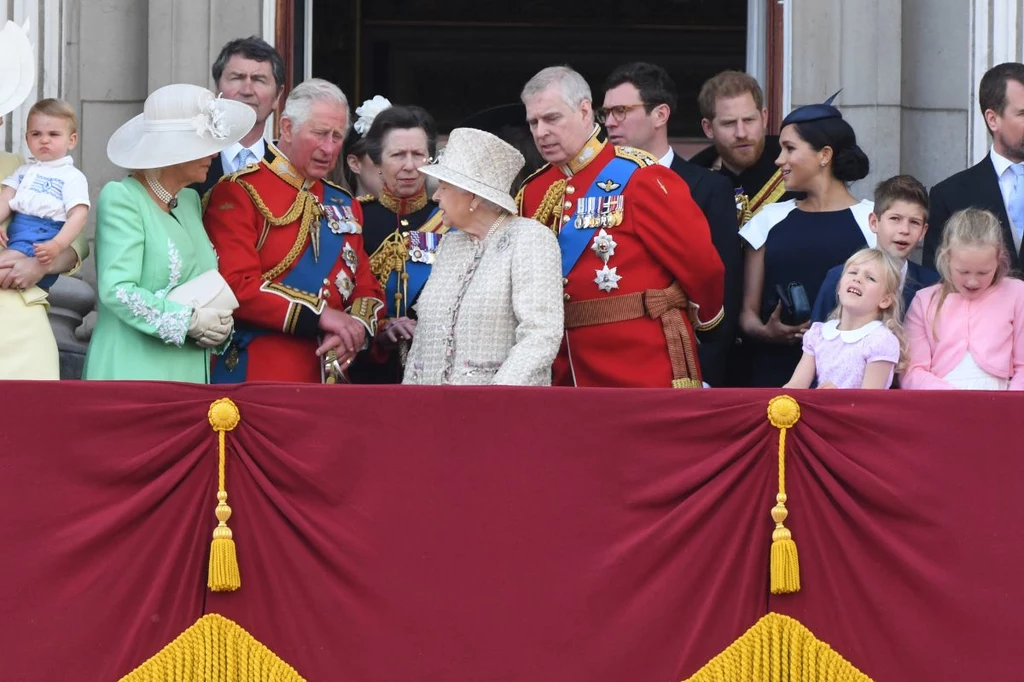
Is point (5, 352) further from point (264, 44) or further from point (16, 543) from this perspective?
point (264, 44)

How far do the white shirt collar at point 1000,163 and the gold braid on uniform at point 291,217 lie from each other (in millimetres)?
2395

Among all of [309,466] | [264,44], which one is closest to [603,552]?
[309,466]

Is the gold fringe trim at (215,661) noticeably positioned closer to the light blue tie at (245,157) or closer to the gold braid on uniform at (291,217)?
the gold braid on uniform at (291,217)

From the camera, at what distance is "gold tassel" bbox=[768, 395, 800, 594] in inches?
214

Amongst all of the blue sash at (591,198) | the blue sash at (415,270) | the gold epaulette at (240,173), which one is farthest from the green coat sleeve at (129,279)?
the blue sash at (591,198)

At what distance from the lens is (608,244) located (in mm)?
6410

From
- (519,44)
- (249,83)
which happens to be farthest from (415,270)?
(519,44)

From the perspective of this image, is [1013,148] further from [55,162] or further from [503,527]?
[55,162]

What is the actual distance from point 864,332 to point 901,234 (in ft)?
2.07

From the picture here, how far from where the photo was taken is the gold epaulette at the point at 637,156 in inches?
255

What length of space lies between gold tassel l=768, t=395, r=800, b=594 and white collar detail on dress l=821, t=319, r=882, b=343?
0.67 metres

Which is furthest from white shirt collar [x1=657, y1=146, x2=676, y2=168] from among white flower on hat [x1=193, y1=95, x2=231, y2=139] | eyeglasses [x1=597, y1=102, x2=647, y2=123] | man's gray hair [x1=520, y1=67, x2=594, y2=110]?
white flower on hat [x1=193, y1=95, x2=231, y2=139]

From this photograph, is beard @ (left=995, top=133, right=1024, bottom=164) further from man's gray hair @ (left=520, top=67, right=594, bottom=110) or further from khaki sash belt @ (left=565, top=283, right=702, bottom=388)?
man's gray hair @ (left=520, top=67, right=594, bottom=110)

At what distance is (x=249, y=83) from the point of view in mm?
7203
